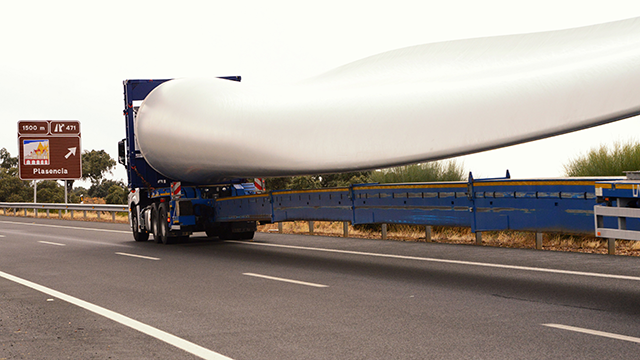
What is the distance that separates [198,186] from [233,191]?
98 cm

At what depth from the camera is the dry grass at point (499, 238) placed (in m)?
13.7

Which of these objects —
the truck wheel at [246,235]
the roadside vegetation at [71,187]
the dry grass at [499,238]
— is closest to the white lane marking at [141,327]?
the truck wheel at [246,235]

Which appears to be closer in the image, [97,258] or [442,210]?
[442,210]

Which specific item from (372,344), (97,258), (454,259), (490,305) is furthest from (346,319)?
(97,258)

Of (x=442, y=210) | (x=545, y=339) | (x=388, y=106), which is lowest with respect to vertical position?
(x=545, y=339)

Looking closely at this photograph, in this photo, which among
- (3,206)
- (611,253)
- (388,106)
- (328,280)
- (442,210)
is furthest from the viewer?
(3,206)

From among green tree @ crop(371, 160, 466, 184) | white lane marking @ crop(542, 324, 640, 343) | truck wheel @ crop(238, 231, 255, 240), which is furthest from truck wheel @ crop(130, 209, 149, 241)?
white lane marking @ crop(542, 324, 640, 343)

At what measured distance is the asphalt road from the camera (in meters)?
6.19

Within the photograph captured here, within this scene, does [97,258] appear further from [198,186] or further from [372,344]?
[372,344]

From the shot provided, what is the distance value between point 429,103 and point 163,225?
1162cm

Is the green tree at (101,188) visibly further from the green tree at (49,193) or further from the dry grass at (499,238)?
the dry grass at (499,238)

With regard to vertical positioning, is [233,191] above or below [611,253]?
above

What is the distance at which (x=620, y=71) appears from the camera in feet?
24.5

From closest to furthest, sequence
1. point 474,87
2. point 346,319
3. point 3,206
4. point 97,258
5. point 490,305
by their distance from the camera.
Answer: point 346,319
point 490,305
point 474,87
point 97,258
point 3,206
